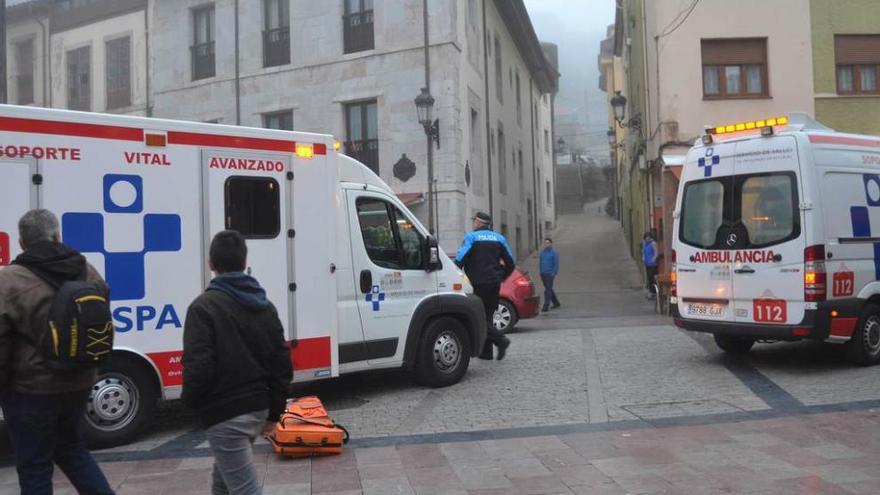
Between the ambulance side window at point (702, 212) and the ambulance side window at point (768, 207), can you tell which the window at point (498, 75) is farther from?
the ambulance side window at point (768, 207)

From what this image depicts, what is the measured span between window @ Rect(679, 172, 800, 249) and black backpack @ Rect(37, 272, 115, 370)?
6.81 m

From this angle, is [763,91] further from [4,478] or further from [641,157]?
[4,478]

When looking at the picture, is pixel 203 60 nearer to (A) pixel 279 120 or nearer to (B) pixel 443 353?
(A) pixel 279 120

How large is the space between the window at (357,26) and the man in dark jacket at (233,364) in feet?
56.0

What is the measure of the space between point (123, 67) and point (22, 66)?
4887 mm

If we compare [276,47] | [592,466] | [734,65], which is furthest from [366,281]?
[276,47]

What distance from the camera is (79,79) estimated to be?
24.2 metres

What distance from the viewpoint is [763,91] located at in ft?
52.4

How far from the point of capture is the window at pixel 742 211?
26.3ft

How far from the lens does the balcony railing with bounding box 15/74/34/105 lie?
25.1 metres

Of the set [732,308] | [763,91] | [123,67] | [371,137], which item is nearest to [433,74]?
[371,137]

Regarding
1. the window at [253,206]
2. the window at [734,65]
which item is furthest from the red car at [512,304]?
the window at [253,206]

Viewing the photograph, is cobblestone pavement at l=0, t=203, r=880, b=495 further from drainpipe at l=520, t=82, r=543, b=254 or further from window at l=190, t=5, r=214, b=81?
drainpipe at l=520, t=82, r=543, b=254

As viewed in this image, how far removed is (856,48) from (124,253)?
15.7 metres
